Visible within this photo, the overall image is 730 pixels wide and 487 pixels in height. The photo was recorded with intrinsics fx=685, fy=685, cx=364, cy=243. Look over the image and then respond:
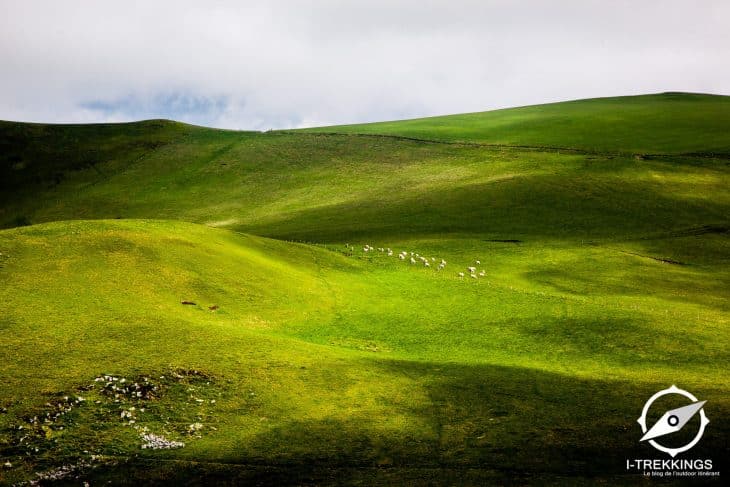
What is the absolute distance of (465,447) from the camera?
508 inches

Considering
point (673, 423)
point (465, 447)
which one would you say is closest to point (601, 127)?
point (673, 423)

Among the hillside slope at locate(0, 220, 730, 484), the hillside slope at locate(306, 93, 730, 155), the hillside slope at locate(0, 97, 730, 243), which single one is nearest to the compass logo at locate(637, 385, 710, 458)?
the hillside slope at locate(0, 220, 730, 484)

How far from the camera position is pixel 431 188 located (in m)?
57.2

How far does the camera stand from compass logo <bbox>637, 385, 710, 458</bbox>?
12672 mm

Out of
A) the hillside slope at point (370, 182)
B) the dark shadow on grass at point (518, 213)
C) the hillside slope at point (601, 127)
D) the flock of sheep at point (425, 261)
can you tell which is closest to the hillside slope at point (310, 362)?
the flock of sheep at point (425, 261)

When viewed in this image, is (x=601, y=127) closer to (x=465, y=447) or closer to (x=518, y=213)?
(x=518, y=213)

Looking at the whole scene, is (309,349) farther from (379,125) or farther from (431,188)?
(379,125)

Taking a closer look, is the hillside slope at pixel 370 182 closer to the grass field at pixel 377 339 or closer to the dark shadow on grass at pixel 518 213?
the dark shadow on grass at pixel 518 213

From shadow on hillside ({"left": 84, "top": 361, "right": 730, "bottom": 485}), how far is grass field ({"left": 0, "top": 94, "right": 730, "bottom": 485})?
54mm

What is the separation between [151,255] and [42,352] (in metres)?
7.86

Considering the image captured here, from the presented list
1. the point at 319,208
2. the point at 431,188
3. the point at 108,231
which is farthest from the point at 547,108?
the point at 108,231

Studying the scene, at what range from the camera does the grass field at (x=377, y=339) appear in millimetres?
12711

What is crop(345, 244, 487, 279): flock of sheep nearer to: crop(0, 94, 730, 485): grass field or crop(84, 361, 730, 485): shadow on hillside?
crop(0, 94, 730, 485): grass field

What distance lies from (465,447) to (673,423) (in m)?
4.35
